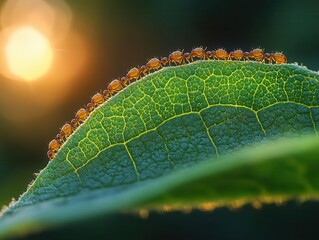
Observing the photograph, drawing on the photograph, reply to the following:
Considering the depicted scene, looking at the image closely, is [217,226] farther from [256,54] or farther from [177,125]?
[177,125]

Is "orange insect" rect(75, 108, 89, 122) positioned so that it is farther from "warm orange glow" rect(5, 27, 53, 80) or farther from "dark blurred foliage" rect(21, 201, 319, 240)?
"warm orange glow" rect(5, 27, 53, 80)

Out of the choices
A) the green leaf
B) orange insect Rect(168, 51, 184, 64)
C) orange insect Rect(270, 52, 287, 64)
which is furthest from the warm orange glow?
the green leaf

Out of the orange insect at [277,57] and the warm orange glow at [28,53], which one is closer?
the orange insect at [277,57]

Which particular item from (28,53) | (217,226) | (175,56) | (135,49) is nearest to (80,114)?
(175,56)

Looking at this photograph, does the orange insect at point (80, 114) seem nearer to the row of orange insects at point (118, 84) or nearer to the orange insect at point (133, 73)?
the row of orange insects at point (118, 84)

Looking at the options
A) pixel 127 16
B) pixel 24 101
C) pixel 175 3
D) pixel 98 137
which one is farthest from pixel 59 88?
pixel 98 137

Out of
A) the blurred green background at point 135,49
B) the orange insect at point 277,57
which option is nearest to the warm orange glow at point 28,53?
the blurred green background at point 135,49

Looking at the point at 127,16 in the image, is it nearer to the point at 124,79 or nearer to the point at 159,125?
the point at 124,79
